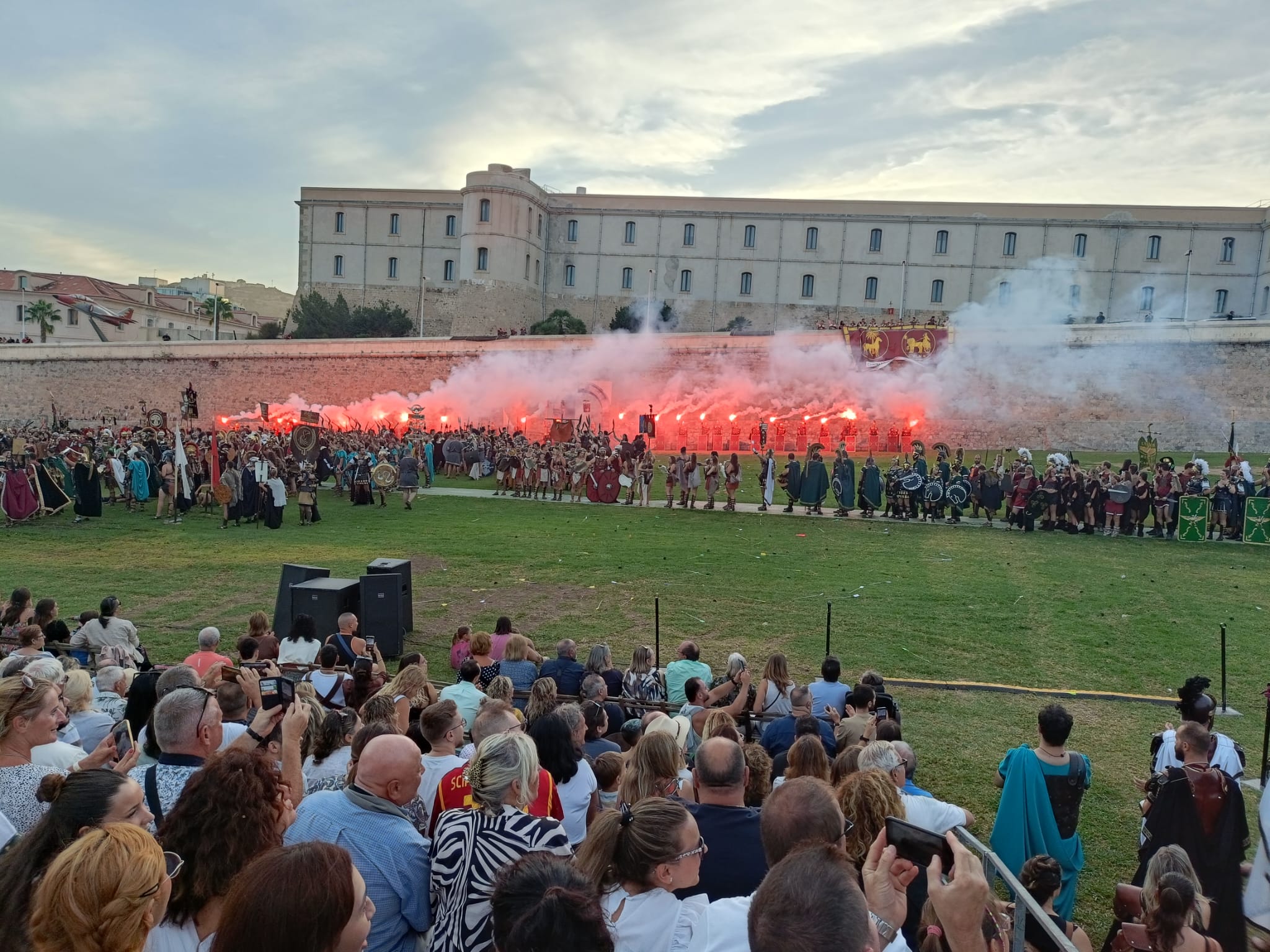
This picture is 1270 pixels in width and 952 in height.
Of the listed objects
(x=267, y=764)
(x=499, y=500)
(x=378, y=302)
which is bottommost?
(x=499, y=500)

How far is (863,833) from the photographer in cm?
337

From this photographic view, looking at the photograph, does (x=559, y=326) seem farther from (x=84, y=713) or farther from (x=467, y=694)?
(x=84, y=713)

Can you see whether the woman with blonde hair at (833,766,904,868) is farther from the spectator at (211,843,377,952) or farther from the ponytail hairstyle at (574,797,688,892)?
the spectator at (211,843,377,952)

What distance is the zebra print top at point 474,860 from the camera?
2758 mm

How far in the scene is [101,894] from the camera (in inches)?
77.6

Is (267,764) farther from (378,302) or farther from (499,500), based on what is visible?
(378,302)

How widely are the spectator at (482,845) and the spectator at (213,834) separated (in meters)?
0.55

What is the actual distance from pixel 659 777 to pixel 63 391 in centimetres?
5743

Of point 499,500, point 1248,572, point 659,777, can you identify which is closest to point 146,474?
point 499,500

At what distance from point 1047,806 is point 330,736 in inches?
150

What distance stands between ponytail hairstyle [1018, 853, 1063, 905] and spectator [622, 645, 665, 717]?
3.59 m

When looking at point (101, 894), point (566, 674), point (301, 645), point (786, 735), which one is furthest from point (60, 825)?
point (301, 645)

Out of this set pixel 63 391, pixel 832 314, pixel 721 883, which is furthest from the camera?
pixel 832 314

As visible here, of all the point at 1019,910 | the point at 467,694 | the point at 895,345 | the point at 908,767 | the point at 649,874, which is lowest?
the point at 467,694
